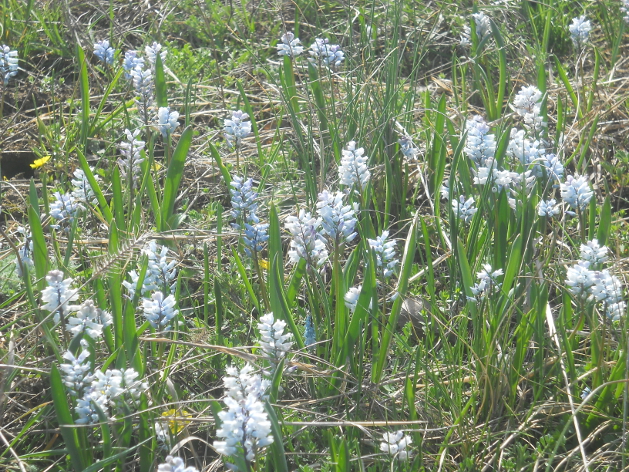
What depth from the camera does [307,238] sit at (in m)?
1.82

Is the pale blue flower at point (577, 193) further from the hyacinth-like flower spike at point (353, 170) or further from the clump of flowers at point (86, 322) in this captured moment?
the clump of flowers at point (86, 322)

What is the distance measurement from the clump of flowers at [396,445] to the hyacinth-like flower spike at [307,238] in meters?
0.51

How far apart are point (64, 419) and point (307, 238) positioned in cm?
73

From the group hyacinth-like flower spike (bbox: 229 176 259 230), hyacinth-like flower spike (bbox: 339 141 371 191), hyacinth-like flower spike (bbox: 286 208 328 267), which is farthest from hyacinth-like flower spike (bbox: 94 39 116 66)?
hyacinth-like flower spike (bbox: 286 208 328 267)

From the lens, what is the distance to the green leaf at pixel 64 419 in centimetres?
151

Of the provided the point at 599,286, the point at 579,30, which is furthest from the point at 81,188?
the point at 579,30

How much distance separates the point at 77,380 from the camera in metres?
1.56

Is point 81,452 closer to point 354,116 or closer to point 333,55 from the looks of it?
point 354,116

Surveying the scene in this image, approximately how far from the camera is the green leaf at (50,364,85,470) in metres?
1.51

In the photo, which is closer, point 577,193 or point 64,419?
point 64,419

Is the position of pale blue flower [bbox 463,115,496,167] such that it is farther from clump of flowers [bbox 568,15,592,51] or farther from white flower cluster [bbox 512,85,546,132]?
clump of flowers [bbox 568,15,592,51]

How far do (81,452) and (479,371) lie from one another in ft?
3.35

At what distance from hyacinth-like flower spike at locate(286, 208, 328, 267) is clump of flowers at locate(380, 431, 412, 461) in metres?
0.51

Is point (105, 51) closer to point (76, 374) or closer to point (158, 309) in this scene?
point (158, 309)
